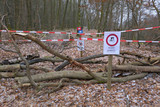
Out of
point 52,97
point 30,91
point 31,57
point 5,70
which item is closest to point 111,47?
point 52,97

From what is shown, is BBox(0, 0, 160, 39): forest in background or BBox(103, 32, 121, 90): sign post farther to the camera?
BBox(0, 0, 160, 39): forest in background

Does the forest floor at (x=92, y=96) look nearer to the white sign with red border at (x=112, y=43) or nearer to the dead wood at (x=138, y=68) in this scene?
the dead wood at (x=138, y=68)

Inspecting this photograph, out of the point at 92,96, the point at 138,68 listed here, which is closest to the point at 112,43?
the point at 92,96

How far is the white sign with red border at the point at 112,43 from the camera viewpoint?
293 cm

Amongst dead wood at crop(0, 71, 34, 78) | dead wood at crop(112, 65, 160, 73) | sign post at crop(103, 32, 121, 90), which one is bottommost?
dead wood at crop(0, 71, 34, 78)

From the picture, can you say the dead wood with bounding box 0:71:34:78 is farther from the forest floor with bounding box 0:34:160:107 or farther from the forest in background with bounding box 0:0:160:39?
the forest in background with bounding box 0:0:160:39

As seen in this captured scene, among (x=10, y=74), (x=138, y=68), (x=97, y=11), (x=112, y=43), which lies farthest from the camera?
(x=97, y=11)

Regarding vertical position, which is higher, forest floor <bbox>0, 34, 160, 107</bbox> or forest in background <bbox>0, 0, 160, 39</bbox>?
forest in background <bbox>0, 0, 160, 39</bbox>

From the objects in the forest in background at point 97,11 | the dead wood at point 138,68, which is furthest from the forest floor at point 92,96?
the forest in background at point 97,11

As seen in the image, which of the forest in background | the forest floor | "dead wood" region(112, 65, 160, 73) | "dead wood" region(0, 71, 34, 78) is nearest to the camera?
the forest floor

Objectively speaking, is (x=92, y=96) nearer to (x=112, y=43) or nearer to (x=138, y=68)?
(x=112, y=43)

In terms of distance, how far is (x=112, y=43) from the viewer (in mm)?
2959

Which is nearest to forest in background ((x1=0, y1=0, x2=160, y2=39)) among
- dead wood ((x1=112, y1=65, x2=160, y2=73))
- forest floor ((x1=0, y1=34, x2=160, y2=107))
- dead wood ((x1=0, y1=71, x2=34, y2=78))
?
dead wood ((x1=112, y1=65, x2=160, y2=73))

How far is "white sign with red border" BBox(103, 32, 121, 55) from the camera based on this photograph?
2.93 meters
